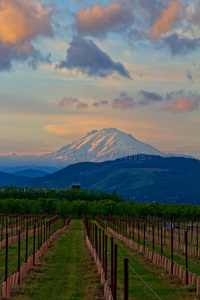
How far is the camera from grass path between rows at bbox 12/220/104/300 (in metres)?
18.3

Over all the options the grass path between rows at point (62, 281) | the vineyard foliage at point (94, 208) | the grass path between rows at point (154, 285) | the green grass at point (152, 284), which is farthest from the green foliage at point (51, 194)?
the grass path between rows at point (154, 285)

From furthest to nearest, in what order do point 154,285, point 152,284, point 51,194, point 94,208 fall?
1. point 51,194
2. point 94,208
3. point 152,284
4. point 154,285

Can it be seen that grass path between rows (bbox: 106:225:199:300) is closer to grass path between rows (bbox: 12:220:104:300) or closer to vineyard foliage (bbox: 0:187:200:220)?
grass path between rows (bbox: 12:220:104:300)

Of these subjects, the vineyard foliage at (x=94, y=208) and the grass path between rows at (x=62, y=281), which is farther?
the vineyard foliage at (x=94, y=208)

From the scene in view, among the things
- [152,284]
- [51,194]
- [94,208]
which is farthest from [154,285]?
[51,194]

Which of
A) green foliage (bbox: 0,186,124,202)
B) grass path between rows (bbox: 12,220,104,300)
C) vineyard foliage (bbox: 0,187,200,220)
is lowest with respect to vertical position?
vineyard foliage (bbox: 0,187,200,220)

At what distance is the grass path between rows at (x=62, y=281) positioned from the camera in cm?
1831

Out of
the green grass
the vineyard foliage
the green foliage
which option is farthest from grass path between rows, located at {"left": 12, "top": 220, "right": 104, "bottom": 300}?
the green foliage

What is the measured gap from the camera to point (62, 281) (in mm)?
21594

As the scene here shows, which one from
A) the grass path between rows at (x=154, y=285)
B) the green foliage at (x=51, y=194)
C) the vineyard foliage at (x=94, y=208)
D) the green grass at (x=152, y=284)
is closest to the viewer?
the grass path between rows at (x=154, y=285)

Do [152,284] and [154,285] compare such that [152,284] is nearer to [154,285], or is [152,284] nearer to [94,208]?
[154,285]

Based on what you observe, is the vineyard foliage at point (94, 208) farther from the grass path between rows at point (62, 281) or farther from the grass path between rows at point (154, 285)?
the grass path between rows at point (154, 285)

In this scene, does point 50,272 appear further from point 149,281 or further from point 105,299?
point 105,299

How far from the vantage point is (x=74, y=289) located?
1959cm
